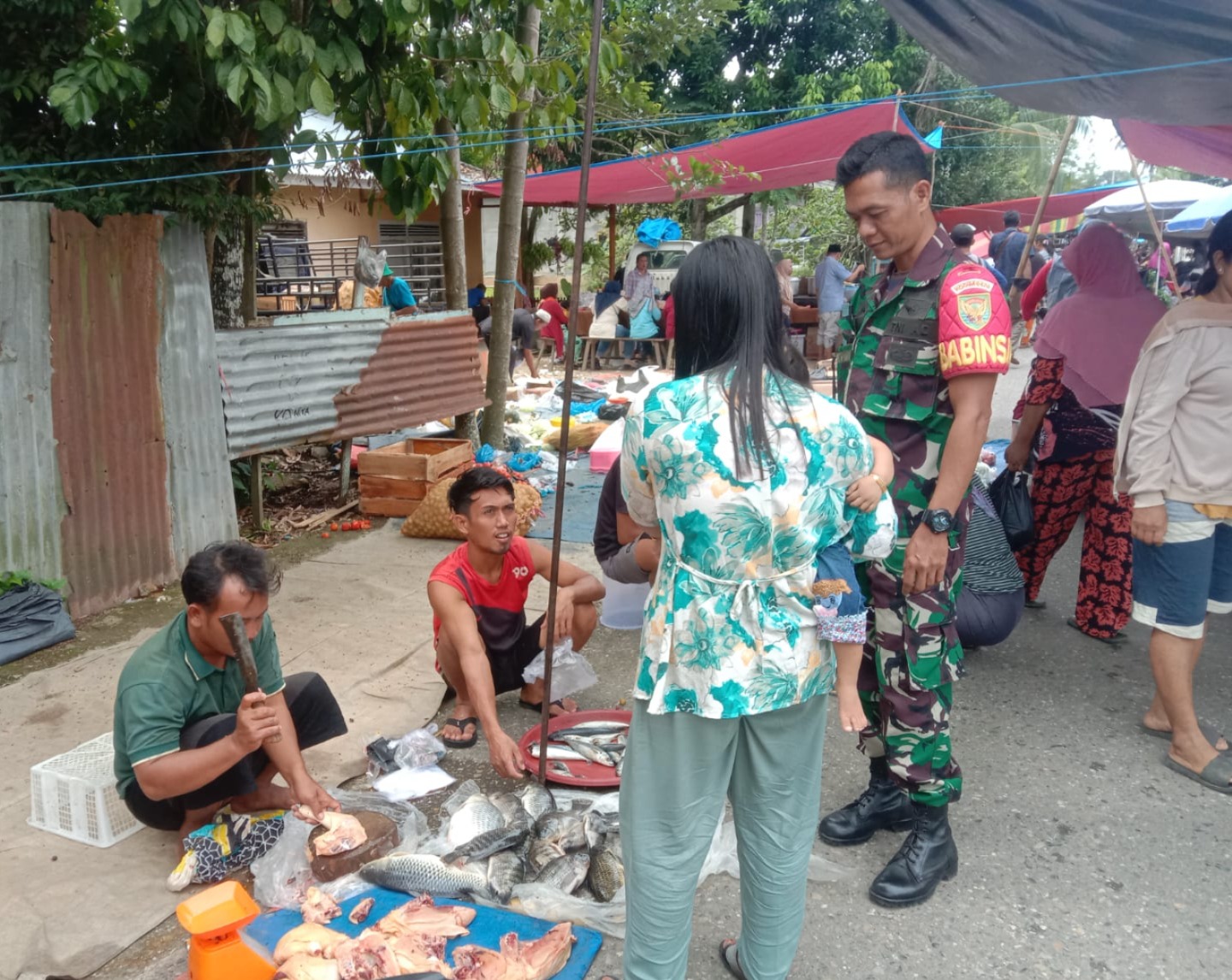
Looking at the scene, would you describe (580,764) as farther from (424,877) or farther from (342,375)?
(342,375)

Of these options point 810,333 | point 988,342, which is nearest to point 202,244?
point 988,342

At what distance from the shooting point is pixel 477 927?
8.21 ft

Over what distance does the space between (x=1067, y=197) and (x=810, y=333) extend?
6241mm

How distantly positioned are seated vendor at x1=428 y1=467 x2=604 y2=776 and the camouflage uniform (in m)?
1.28

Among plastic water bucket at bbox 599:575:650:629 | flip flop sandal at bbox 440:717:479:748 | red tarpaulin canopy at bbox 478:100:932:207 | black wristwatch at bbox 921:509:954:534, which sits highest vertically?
red tarpaulin canopy at bbox 478:100:932:207

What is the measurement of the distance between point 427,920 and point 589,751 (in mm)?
1001

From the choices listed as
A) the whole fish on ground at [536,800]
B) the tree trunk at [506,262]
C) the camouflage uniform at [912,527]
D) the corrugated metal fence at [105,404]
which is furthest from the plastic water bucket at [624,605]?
the tree trunk at [506,262]

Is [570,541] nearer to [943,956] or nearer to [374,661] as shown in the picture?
[374,661]

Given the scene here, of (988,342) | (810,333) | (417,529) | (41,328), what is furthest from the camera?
(810,333)

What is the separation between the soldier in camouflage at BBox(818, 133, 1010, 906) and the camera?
2.43m

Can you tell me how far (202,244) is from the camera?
513 centimetres

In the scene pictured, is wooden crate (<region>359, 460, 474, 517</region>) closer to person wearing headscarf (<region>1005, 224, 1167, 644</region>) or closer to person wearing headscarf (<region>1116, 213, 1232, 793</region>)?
person wearing headscarf (<region>1005, 224, 1167, 644</region>)

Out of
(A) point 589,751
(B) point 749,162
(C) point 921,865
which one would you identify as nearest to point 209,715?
(A) point 589,751

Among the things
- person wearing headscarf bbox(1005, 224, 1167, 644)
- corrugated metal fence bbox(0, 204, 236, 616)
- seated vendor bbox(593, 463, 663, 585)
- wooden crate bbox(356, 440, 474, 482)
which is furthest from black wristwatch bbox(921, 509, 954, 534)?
wooden crate bbox(356, 440, 474, 482)
